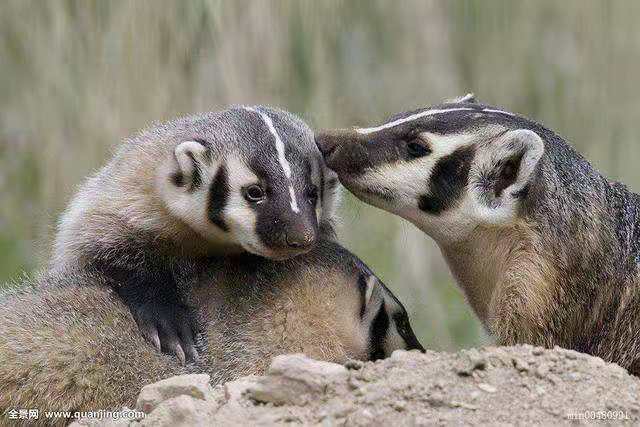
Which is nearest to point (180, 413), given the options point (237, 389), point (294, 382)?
point (237, 389)

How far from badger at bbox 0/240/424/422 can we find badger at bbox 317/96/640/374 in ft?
1.36

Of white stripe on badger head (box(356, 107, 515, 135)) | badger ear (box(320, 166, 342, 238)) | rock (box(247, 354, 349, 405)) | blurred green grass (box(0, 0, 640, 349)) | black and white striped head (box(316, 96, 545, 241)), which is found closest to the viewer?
rock (box(247, 354, 349, 405))

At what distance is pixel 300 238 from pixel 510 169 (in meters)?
0.85

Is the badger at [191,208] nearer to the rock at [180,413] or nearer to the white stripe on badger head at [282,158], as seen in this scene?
the white stripe on badger head at [282,158]

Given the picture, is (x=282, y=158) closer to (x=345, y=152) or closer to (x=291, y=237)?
(x=345, y=152)

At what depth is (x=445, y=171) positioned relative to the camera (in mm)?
4738

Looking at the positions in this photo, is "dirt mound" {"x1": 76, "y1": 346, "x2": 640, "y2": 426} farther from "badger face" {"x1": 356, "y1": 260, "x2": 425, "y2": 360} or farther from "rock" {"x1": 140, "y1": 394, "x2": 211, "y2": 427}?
"badger face" {"x1": 356, "y1": 260, "x2": 425, "y2": 360}

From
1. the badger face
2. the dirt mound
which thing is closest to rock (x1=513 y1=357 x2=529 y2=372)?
the dirt mound

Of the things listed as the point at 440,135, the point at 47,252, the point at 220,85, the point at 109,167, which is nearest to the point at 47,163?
the point at 220,85

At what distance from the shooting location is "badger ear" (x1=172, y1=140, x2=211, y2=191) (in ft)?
16.3

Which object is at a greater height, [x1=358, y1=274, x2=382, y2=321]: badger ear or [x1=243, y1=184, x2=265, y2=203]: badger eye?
[x1=243, y1=184, x2=265, y2=203]: badger eye

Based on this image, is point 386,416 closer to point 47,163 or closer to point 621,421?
point 621,421

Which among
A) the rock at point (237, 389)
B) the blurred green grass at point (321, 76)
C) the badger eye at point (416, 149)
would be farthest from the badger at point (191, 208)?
the blurred green grass at point (321, 76)

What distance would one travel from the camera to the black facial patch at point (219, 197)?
4.89 m
